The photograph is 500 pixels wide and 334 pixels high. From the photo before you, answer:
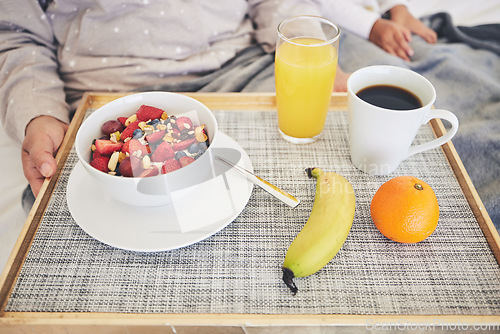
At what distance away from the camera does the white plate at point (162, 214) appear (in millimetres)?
615

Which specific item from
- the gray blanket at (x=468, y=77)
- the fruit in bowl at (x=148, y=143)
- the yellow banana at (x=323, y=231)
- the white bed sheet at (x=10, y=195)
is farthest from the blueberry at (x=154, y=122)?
the gray blanket at (x=468, y=77)

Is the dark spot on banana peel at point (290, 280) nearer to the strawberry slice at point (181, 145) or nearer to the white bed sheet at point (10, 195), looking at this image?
the strawberry slice at point (181, 145)

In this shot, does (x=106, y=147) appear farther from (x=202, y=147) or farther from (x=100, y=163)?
(x=202, y=147)

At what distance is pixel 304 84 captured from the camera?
0.77m

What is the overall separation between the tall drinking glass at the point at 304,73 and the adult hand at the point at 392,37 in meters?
0.70

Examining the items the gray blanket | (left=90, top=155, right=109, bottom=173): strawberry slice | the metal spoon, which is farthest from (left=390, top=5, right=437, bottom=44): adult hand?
(left=90, top=155, right=109, bottom=173): strawberry slice

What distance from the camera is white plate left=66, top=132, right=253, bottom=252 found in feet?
2.02

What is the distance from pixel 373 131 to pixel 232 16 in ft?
2.24

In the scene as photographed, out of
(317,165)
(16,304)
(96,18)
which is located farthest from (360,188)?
(96,18)

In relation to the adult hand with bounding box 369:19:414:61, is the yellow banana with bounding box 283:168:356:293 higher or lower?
higher

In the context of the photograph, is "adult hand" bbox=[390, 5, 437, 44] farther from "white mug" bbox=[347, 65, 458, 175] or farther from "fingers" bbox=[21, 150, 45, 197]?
"fingers" bbox=[21, 150, 45, 197]

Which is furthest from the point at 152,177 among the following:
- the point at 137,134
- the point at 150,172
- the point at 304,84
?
the point at 304,84

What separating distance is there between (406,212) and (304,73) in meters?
0.33

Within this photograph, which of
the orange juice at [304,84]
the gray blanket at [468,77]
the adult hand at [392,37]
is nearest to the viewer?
the orange juice at [304,84]
